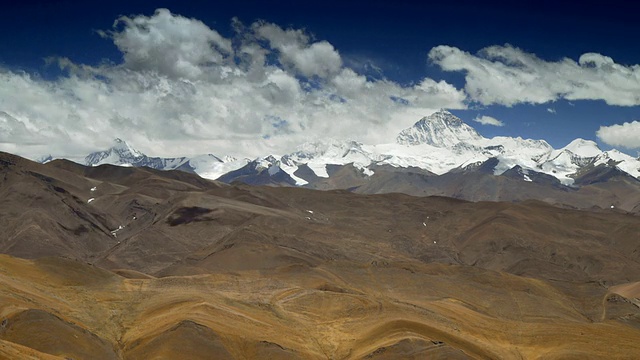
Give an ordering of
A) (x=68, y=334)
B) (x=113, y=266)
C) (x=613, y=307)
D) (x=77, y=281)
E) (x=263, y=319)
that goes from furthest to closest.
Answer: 1. (x=113, y=266)
2. (x=613, y=307)
3. (x=77, y=281)
4. (x=263, y=319)
5. (x=68, y=334)

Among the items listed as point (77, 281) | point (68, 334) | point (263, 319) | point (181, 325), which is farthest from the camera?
point (77, 281)

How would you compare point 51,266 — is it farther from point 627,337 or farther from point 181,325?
point 627,337

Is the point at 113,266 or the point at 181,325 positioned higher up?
the point at 113,266

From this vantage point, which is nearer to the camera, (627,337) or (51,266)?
(627,337)

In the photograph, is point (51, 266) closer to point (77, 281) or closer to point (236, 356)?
point (77, 281)

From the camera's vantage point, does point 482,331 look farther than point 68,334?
Yes

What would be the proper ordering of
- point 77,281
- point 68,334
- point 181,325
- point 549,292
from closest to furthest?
point 68,334
point 181,325
point 77,281
point 549,292

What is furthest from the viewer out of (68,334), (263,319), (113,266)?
(113,266)

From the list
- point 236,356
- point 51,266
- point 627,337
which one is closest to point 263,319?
point 236,356

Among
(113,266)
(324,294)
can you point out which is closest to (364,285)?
(324,294)
